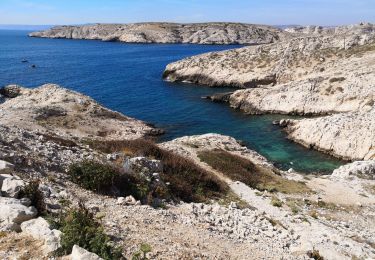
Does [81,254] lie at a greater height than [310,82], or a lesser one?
greater

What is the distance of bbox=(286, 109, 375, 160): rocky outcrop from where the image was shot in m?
47.8

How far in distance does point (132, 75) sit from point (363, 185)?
78.8 m

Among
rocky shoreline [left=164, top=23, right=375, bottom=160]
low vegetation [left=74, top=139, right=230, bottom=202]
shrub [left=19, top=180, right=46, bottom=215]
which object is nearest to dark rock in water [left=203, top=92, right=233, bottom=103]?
rocky shoreline [left=164, top=23, right=375, bottom=160]

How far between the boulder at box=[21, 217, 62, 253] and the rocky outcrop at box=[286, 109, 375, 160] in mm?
41800

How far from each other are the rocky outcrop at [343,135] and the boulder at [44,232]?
137 feet

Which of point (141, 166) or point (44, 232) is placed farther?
point (141, 166)

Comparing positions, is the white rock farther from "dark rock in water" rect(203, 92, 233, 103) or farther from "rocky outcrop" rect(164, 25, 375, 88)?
"rocky outcrop" rect(164, 25, 375, 88)

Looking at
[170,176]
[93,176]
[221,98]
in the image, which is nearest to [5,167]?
[93,176]

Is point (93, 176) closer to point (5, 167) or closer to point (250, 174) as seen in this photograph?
point (5, 167)

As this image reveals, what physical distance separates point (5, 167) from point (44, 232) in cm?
588

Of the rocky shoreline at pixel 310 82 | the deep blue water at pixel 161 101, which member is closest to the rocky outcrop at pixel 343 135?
the rocky shoreline at pixel 310 82

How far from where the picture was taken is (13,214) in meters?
13.0

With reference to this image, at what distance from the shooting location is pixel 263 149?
51.3 m

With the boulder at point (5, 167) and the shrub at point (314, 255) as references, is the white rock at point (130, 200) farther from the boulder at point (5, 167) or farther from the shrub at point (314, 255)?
the shrub at point (314, 255)
